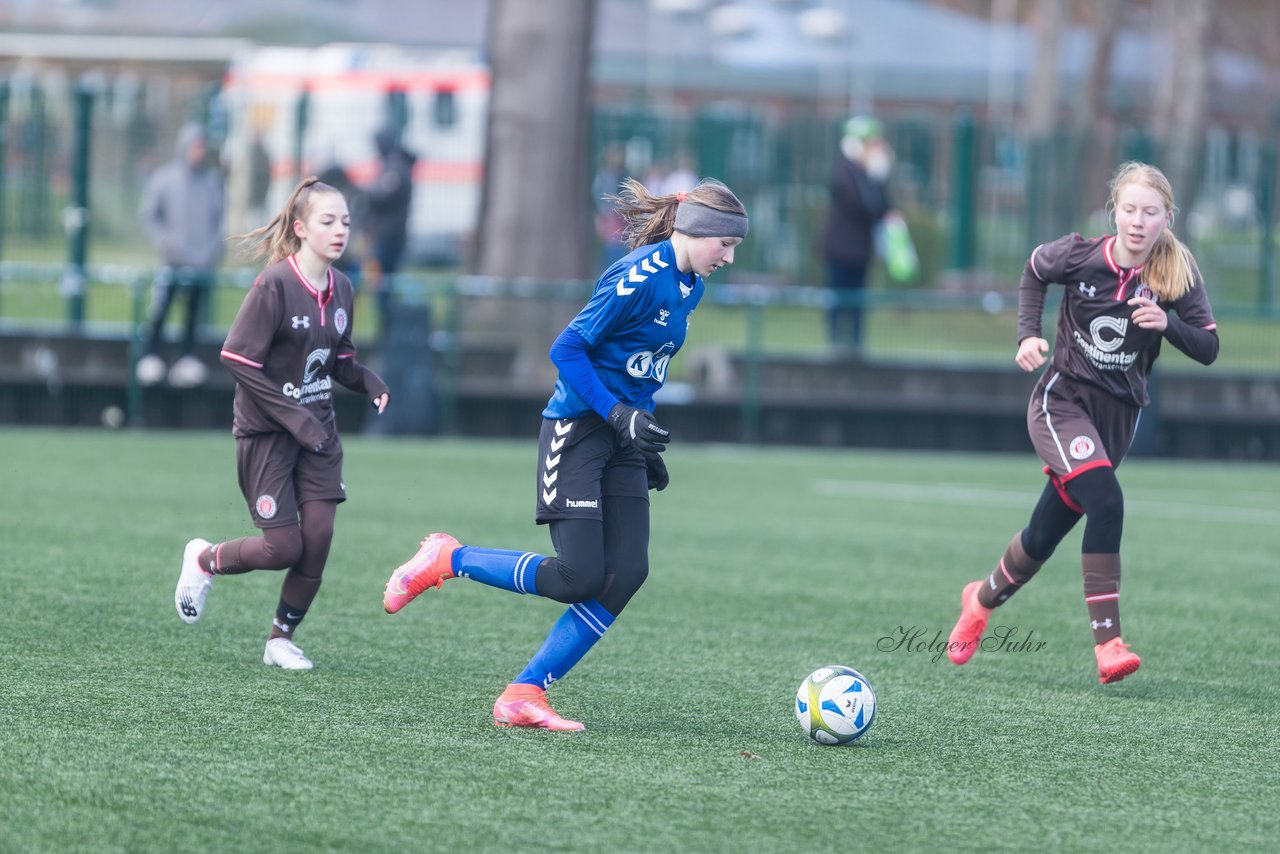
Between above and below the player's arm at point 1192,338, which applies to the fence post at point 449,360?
below

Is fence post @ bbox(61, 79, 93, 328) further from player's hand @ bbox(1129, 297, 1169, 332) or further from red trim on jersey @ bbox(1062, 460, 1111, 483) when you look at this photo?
player's hand @ bbox(1129, 297, 1169, 332)

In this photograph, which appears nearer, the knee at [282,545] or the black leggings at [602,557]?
the black leggings at [602,557]

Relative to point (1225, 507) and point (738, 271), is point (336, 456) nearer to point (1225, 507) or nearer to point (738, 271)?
point (1225, 507)

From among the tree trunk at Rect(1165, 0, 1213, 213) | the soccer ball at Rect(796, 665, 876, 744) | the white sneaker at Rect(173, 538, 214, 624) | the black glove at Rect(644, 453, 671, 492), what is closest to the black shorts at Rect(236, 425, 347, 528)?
the white sneaker at Rect(173, 538, 214, 624)

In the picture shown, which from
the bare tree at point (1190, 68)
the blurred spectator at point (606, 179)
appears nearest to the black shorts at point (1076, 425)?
the blurred spectator at point (606, 179)

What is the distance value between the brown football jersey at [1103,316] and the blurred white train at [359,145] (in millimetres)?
12499

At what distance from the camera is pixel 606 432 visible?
5.88 m

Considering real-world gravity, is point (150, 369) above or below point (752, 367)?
below

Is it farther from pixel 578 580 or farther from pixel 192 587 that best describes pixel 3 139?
pixel 578 580

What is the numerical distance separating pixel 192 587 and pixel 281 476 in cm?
62

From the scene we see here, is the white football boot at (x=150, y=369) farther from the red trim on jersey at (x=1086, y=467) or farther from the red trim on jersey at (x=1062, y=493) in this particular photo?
the red trim on jersey at (x=1086, y=467)

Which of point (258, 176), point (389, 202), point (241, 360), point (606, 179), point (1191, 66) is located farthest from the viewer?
point (1191, 66)

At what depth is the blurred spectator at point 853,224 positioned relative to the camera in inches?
709

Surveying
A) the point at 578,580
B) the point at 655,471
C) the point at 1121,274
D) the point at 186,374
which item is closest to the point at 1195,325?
the point at 1121,274
